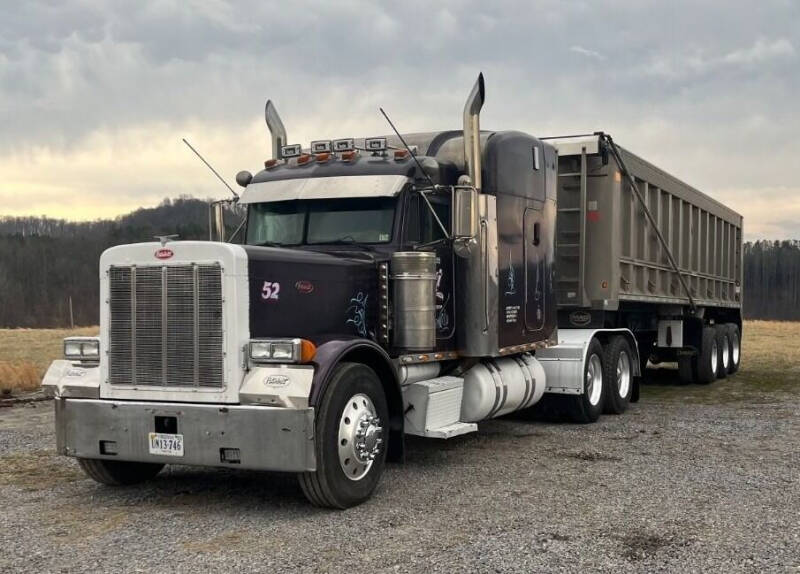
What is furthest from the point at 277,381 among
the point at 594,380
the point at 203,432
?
the point at 594,380

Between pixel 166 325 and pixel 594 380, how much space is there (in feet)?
22.4

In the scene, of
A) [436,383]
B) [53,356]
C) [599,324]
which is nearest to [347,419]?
[436,383]

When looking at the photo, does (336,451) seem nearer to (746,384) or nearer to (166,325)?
(166,325)

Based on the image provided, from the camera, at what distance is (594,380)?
1170cm

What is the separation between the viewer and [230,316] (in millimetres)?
6293

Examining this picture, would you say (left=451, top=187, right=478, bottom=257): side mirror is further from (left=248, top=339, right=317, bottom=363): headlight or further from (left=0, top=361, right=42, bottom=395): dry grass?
(left=0, top=361, right=42, bottom=395): dry grass

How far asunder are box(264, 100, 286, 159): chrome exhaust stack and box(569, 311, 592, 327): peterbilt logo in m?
4.98

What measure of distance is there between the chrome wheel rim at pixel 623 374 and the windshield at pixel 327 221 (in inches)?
228

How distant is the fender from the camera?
20.6ft

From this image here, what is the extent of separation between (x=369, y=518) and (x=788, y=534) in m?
2.86

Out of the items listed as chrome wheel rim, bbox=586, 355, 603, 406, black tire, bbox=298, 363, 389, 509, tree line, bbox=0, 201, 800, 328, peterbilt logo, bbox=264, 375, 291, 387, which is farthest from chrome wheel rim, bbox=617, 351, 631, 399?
tree line, bbox=0, 201, 800, 328

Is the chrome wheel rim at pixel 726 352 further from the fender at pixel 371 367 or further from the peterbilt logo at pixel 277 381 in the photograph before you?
the peterbilt logo at pixel 277 381

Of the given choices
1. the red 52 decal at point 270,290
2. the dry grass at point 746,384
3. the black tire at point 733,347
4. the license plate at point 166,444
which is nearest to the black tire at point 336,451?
the red 52 decal at point 270,290

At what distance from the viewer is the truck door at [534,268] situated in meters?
9.67
